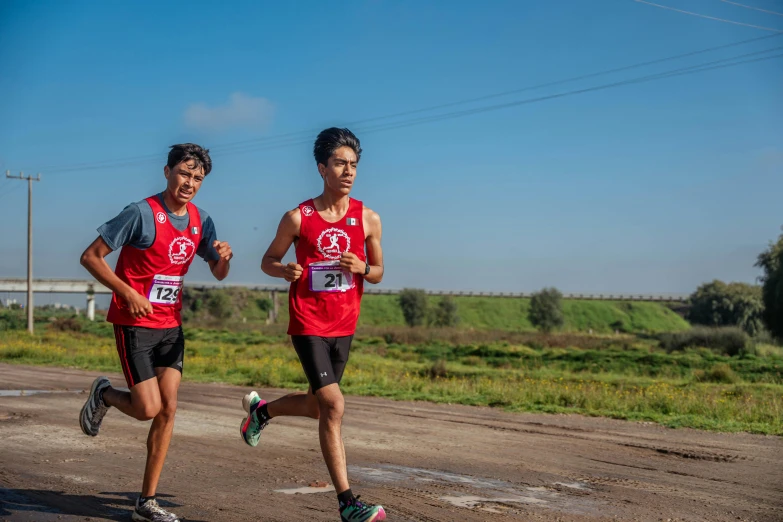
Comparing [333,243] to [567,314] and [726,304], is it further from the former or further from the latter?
[567,314]

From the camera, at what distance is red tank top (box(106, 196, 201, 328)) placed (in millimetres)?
5328

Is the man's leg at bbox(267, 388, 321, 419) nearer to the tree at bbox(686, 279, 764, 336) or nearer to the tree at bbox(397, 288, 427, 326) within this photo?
the tree at bbox(686, 279, 764, 336)

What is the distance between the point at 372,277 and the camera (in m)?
5.64

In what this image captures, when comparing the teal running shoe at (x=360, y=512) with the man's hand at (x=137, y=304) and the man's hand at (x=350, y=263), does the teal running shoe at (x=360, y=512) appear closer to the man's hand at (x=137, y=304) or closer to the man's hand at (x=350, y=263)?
the man's hand at (x=350, y=263)

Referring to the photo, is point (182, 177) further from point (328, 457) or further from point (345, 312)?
point (328, 457)

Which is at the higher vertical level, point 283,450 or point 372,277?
point 372,277

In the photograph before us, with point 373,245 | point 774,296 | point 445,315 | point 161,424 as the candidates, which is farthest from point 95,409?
point 445,315

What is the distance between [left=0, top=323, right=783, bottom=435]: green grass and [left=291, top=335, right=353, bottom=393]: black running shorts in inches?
349

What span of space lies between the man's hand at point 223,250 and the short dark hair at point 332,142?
0.89 meters

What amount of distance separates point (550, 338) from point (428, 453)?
209 ft

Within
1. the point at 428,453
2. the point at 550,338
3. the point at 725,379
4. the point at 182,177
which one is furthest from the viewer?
the point at 550,338

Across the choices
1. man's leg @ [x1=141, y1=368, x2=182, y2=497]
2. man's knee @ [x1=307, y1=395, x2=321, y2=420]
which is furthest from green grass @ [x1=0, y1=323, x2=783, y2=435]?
man's leg @ [x1=141, y1=368, x2=182, y2=497]

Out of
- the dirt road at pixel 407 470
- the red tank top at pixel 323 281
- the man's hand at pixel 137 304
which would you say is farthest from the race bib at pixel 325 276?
the dirt road at pixel 407 470

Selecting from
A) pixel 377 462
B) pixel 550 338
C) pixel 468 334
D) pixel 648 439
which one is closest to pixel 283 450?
pixel 377 462
